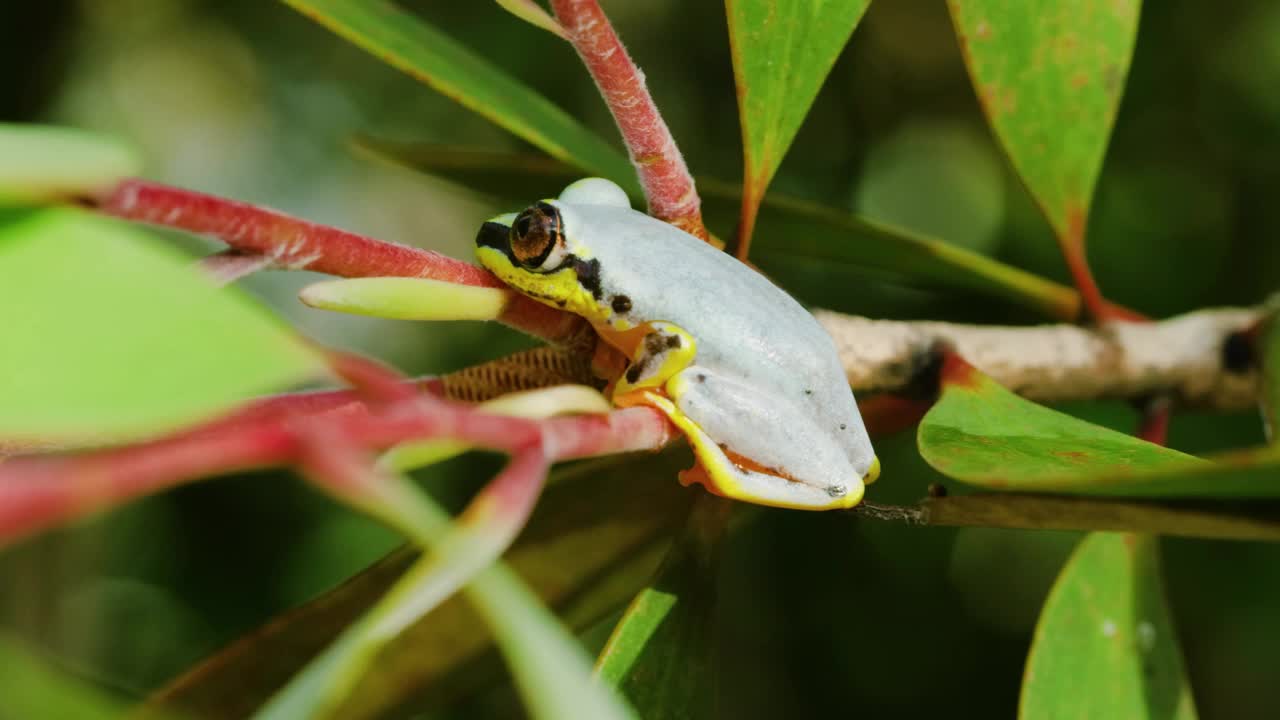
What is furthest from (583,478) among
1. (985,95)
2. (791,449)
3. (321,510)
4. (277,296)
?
(277,296)

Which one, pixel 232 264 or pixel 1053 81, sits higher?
pixel 232 264

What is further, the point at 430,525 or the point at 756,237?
the point at 756,237

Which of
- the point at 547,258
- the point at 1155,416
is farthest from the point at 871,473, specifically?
the point at 1155,416

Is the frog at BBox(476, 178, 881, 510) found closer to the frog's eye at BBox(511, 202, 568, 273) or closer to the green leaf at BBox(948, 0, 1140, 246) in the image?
the frog's eye at BBox(511, 202, 568, 273)

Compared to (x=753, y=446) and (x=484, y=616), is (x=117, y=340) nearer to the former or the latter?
(x=484, y=616)

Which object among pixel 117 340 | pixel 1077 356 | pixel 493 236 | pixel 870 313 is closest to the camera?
pixel 117 340

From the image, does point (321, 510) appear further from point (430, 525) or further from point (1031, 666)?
point (430, 525)

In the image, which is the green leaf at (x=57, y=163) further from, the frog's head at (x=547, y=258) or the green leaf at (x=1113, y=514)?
the green leaf at (x=1113, y=514)
